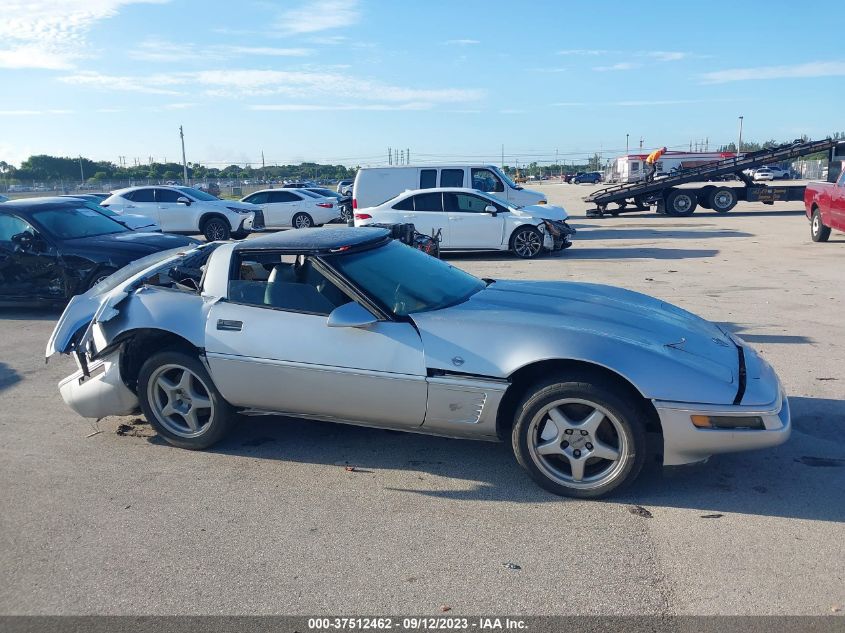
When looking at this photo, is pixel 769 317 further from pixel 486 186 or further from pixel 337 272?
pixel 486 186

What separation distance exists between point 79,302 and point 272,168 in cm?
9243

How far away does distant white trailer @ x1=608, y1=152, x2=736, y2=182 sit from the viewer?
56653 millimetres

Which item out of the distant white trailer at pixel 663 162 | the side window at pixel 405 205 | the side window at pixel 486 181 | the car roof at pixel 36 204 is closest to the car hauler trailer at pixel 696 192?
the side window at pixel 486 181

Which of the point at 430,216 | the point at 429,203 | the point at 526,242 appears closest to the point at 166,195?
the point at 429,203

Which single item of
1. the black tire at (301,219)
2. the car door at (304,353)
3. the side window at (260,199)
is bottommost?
the car door at (304,353)

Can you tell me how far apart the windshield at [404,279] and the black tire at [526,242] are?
32.1ft

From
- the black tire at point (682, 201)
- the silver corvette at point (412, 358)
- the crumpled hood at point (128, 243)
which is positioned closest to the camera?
the silver corvette at point (412, 358)

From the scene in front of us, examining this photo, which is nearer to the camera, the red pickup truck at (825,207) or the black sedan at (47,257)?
the black sedan at (47,257)

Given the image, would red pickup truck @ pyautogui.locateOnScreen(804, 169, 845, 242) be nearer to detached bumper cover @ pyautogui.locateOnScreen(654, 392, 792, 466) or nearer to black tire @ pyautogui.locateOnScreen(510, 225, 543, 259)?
black tire @ pyautogui.locateOnScreen(510, 225, 543, 259)

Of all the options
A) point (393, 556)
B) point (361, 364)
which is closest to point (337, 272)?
point (361, 364)

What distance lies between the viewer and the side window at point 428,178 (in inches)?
698

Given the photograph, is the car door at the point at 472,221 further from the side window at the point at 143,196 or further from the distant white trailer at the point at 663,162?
the distant white trailer at the point at 663,162

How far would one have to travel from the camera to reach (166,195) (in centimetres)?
2070

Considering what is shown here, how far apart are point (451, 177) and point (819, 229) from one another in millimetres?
8424
